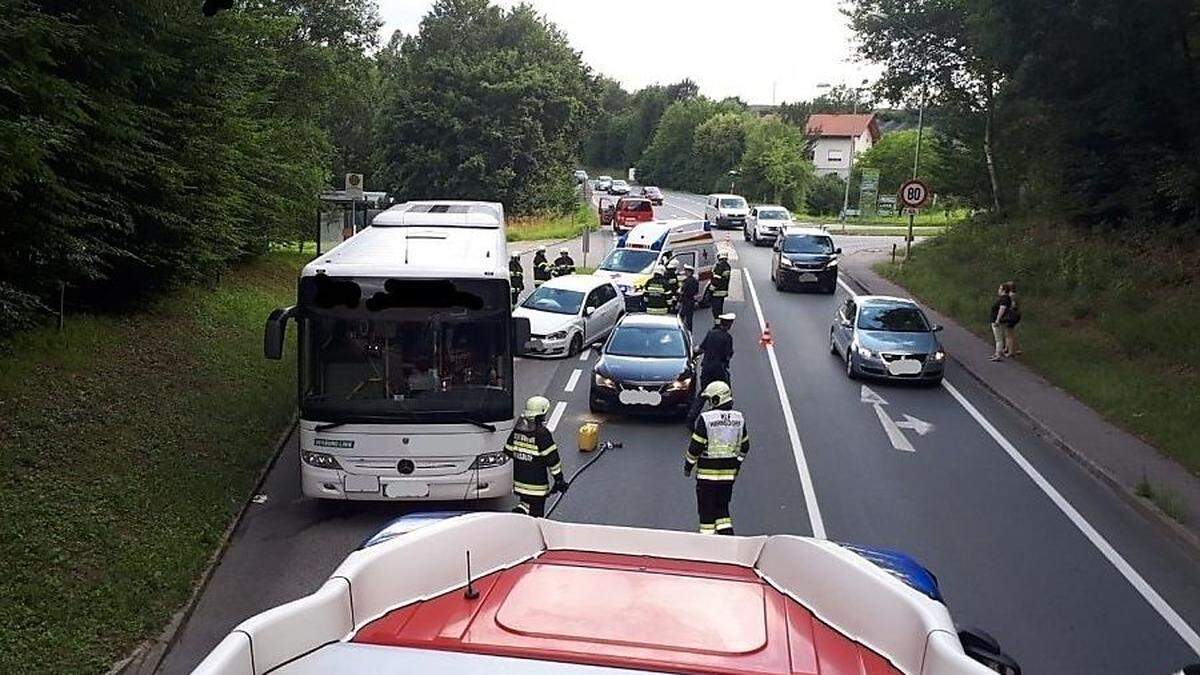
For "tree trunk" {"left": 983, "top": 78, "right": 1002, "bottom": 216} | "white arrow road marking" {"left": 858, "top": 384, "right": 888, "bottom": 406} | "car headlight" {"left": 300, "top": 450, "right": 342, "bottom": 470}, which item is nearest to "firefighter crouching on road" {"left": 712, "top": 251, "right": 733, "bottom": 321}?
"white arrow road marking" {"left": 858, "top": 384, "right": 888, "bottom": 406}

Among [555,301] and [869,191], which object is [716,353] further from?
[869,191]

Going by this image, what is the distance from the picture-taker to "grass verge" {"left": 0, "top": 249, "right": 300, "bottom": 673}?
26.4ft

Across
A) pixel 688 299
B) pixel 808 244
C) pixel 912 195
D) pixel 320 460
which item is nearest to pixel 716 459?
pixel 320 460

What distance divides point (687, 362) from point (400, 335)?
21.3 ft

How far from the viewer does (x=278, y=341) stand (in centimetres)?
1052

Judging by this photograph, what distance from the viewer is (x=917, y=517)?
1184cm

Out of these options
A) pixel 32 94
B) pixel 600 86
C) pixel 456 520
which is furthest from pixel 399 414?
pixel 600 86

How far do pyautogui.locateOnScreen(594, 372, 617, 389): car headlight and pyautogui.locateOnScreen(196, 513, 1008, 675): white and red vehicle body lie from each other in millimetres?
11000

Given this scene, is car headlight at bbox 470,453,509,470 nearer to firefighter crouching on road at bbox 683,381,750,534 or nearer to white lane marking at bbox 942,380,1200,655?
firefighter crouching on road at bbox 683,381,750,534

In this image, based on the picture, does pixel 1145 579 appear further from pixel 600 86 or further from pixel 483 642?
pixel 600 86

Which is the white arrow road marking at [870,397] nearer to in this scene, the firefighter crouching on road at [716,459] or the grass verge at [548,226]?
the firefighter crouching on road at [716,459]

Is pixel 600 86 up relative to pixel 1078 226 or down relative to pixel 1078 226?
up

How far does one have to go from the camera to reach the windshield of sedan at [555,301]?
21500 mm

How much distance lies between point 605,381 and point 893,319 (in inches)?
276
